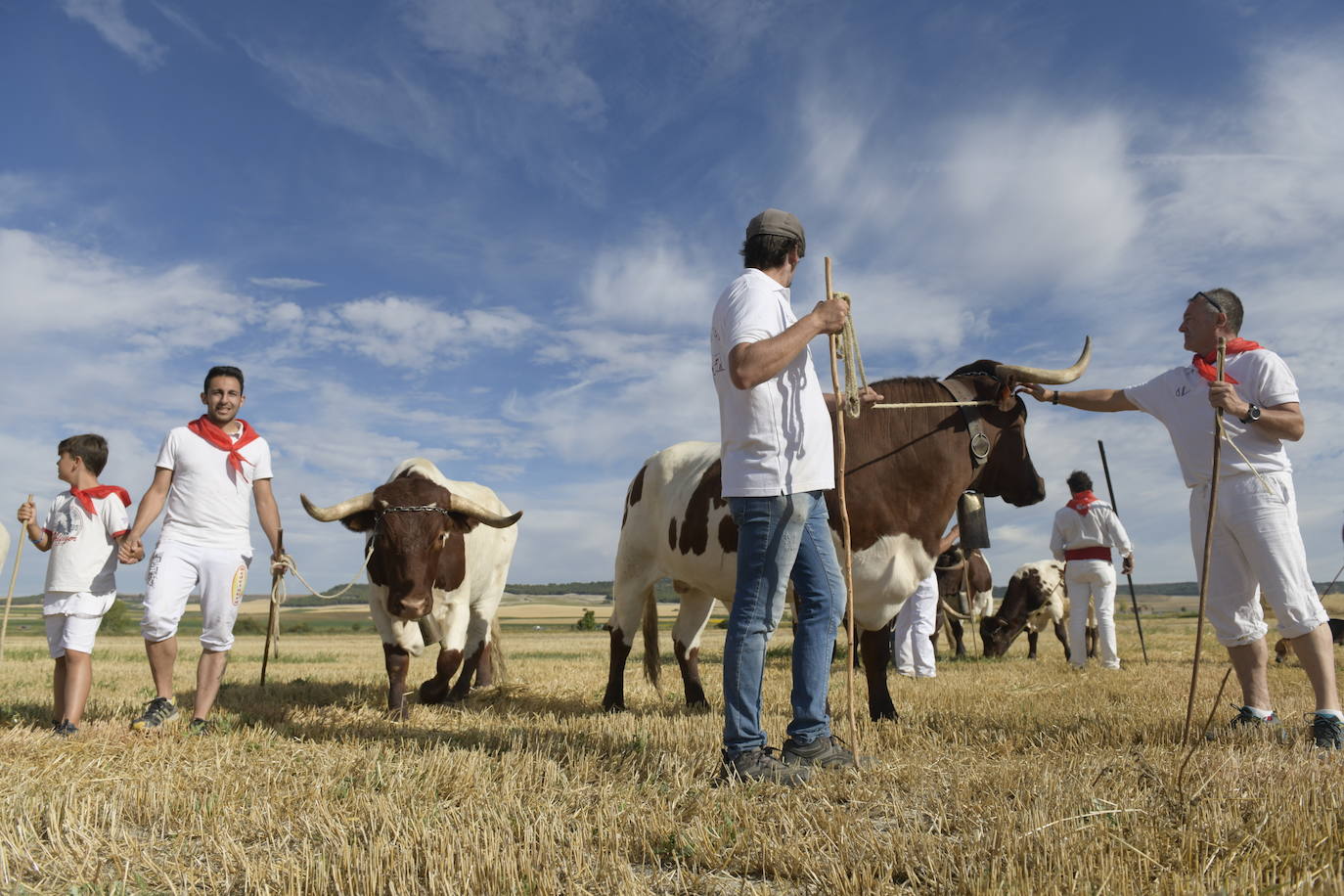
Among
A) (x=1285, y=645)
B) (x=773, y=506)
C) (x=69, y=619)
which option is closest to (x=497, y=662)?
(x=69, y=619)

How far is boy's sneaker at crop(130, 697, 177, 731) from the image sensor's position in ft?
16.3

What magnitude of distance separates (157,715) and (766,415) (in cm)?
404

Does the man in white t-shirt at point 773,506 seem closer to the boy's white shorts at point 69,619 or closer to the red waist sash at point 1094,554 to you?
the boy's white shorts at point 69,619

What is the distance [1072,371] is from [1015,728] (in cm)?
224

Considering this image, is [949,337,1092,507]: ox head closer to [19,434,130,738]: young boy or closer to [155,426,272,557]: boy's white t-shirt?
[155,426,272,557]: boy's white t-shirt

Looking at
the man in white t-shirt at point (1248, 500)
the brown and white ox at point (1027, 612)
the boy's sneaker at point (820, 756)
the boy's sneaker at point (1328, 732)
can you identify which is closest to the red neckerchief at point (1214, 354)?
the man in white t-shirt at point (1248, 500)

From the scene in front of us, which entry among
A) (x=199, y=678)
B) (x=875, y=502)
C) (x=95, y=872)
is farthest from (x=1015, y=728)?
(x=199, y=678)

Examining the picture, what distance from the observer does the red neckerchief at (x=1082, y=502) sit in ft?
37.6

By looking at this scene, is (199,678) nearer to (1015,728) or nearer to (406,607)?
(406,607)

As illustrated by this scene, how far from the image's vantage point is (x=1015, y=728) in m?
4.74

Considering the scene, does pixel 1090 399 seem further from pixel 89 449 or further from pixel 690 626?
pixel 89 449

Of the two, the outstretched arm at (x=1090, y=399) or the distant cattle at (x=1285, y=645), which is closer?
the outstretched arm at (x=1090, y=399)

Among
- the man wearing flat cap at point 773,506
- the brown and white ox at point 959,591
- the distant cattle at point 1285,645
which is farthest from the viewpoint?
the brown and white ox at point 959,591

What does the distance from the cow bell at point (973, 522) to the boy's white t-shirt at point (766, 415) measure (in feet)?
10.1
